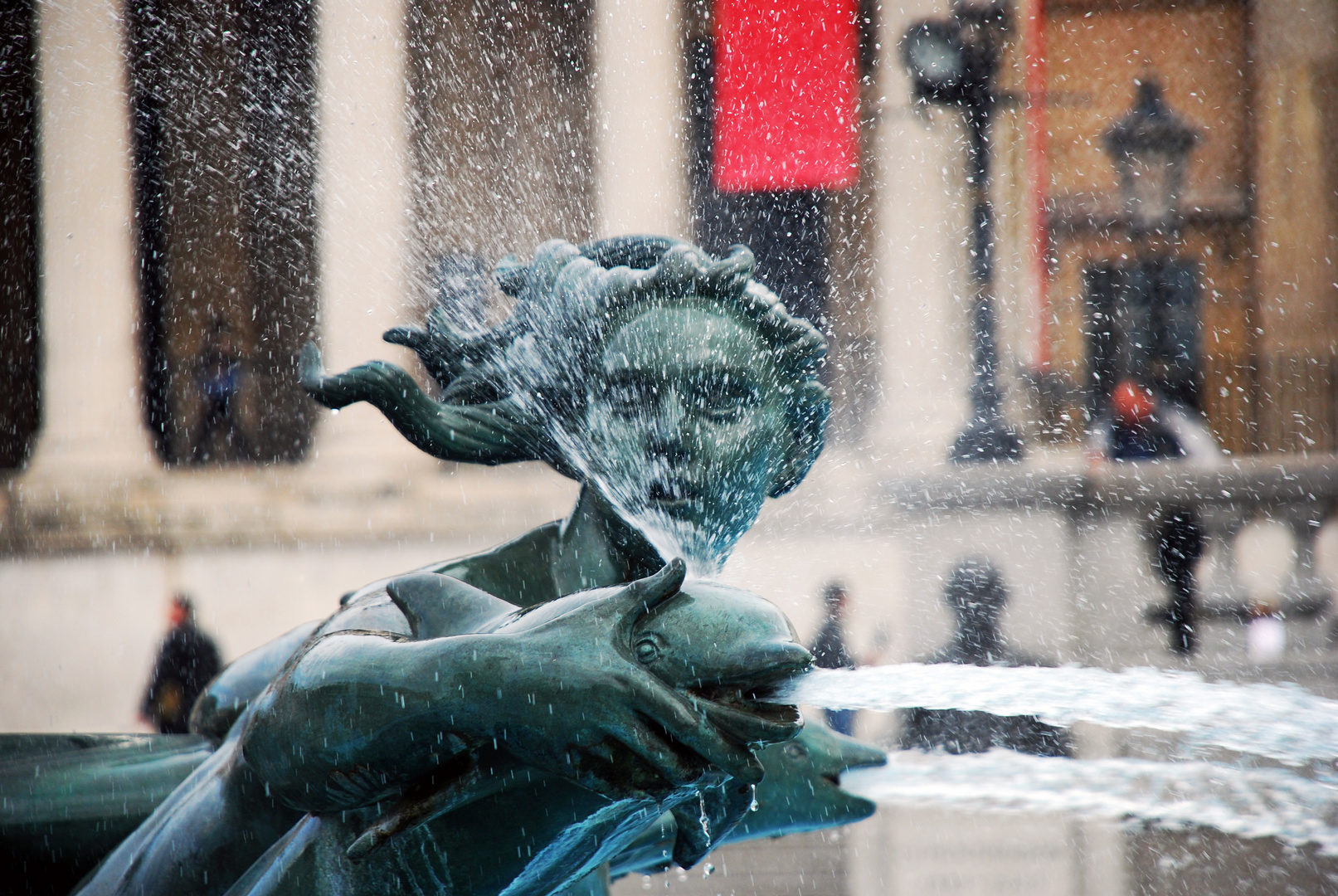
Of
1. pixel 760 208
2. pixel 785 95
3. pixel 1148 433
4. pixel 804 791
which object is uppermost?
pixel 785 95

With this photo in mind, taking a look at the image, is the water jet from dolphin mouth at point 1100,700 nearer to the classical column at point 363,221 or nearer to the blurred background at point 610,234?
the blurred background at point 610,234

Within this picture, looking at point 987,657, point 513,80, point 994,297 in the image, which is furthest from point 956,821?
point 513,80

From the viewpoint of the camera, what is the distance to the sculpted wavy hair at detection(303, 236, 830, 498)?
61.5 inches

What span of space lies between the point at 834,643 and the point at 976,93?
17.6 feet

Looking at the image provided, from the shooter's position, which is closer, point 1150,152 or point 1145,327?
point 1150,152

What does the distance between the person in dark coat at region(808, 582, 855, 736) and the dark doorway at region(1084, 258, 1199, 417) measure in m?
5.08

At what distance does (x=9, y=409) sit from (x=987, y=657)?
11.1 m

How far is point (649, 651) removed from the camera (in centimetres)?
105

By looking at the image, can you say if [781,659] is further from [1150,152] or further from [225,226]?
[225,226]

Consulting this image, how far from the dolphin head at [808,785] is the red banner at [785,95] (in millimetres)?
10759

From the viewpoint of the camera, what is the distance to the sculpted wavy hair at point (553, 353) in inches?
61.5

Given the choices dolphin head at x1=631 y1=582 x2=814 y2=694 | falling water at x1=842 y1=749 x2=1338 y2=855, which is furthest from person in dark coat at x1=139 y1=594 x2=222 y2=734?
dolphin head at x1=631 y1=582 x2=814 y2=694

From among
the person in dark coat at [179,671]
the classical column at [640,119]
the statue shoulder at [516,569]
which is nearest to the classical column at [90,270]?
the person in dark coat at [179,671]

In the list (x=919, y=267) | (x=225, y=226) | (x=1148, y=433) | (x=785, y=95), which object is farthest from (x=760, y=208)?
(x=225, y=226)
